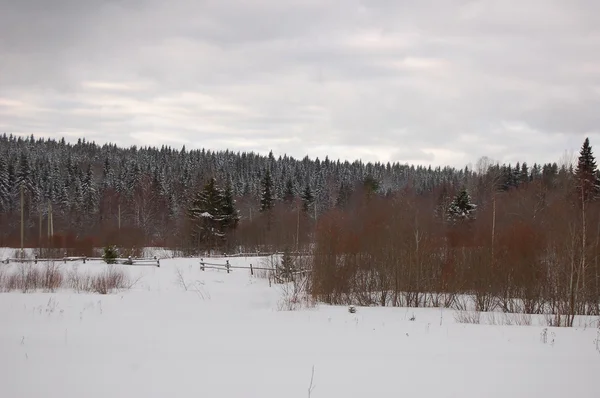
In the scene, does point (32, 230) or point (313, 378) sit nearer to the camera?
point (313, 378)

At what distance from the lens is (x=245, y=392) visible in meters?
7.47

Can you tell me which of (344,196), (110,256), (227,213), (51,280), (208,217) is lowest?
(110,256)

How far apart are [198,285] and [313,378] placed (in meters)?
20.8

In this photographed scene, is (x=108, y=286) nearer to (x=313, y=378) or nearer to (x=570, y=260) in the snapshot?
(x=313, y=378)

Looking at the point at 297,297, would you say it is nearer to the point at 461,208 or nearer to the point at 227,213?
the point at 227,213

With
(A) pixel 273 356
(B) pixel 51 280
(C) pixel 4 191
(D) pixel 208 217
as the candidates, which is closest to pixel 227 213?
(D) pixel 208 217

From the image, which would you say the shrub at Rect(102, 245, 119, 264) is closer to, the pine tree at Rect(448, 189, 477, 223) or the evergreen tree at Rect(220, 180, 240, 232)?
the evergreen tree at Rect(220, 180, 240, 232)

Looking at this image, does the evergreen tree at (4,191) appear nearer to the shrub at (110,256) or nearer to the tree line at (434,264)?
the shrub at (110,256)

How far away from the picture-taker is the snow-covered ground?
7703 mm

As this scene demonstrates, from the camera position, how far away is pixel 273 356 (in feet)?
31.1

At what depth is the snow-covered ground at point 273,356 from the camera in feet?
25.3

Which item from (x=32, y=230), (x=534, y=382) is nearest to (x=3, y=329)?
(x=534, y=382)

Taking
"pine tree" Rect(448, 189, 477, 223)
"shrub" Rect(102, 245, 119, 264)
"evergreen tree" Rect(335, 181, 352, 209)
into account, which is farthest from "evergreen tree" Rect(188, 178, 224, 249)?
"evergreen tree" Rect(335, 181, 352, 209)

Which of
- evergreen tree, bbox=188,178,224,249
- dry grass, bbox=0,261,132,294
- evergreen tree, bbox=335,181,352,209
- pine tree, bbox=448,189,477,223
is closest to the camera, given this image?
dry grass, bbox=0,261,132,294
